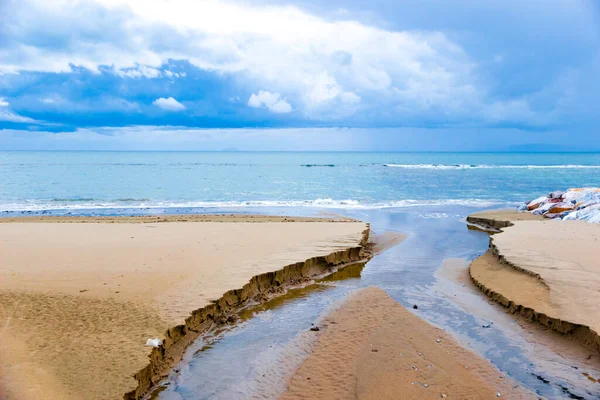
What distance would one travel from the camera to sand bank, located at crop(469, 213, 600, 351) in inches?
277

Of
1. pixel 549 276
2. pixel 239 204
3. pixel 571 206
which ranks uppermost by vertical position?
pixel 571 206

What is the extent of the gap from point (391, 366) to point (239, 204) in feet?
72.3

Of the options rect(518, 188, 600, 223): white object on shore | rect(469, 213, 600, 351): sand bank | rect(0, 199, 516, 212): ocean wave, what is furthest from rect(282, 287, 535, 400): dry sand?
rect(0, 199, 516, 212): ocean wave

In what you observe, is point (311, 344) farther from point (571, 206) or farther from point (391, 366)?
point (571, 206)

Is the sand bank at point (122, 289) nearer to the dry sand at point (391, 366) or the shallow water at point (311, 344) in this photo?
the shallow water at point (311, 344)

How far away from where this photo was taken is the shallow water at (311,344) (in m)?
5.49

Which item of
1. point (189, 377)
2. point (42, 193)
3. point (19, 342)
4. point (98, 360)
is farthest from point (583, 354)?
point (42, 193)

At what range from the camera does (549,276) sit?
8.86 metres

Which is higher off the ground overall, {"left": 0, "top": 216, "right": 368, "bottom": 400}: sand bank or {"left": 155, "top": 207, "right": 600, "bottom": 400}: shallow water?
{"left": 0, "top": 216, "right": 368, "bottom": 400}: sand bank

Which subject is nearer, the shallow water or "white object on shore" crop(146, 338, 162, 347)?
the shallow water

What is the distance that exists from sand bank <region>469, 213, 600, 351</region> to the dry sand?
179cm

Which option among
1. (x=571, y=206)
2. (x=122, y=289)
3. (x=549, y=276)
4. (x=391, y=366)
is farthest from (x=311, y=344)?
(x=571, y=206)

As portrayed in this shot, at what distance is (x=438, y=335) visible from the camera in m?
6.92

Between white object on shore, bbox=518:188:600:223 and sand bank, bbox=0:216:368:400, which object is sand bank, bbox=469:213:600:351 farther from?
sand bank, bbox=0:216:368:400
